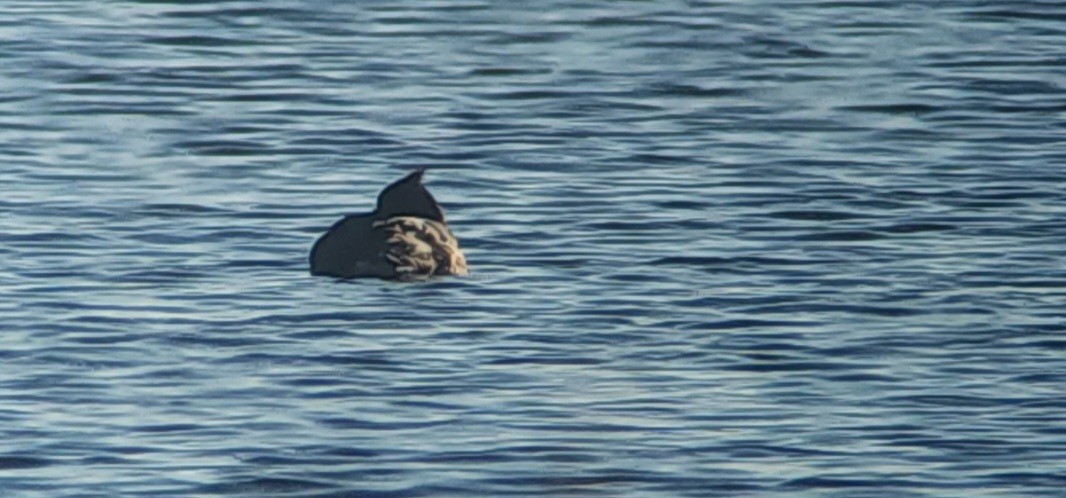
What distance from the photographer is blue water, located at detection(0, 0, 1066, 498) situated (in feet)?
40.5

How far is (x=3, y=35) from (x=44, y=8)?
5.11 ft

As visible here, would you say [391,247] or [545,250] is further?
[545,250]

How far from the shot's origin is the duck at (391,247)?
16625 mm

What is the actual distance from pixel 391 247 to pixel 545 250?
88cm

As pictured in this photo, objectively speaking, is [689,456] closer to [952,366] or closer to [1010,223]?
[952,366]

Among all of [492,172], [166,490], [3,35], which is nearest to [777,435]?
[166,490]

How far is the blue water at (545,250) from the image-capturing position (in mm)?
12344

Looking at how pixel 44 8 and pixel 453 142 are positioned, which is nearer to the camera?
A: pixel 453 142

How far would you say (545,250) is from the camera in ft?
56.0

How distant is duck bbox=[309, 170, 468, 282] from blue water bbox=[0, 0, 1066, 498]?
0.52ft

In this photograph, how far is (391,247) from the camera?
1689 cm

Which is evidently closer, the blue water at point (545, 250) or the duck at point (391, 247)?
the blue water at point (545, 250)

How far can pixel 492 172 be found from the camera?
1942cm

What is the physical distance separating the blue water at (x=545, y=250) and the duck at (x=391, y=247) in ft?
0.52
